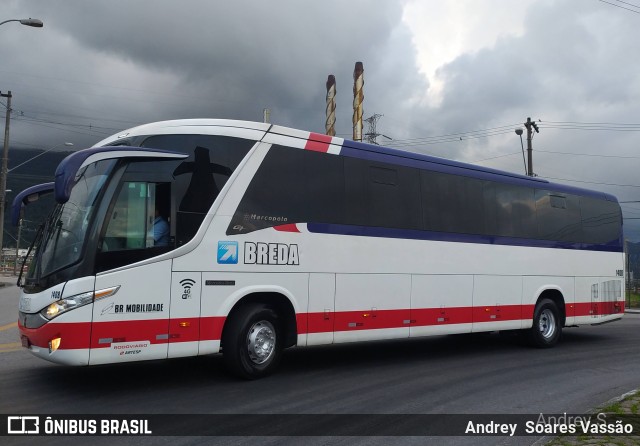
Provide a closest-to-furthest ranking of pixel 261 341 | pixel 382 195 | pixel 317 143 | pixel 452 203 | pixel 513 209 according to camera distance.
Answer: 1. pixel 261 341
2. pixel 317 143
3. pixel 382 195
4. pixel 452 203
5. pixel 513 209

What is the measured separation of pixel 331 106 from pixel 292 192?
2716cm

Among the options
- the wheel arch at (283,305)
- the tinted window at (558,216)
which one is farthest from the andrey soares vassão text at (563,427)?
the tinted window at (558,216)

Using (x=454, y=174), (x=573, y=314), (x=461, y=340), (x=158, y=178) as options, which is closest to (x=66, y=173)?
(x=158, y=178)

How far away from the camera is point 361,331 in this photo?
9250 millimetres

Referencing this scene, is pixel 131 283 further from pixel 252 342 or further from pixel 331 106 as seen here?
pixel 331 106

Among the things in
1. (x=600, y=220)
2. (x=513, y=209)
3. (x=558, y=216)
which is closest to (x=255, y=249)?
(x=513, y=209)

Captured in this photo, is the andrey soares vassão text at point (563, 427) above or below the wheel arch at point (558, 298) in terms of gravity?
below

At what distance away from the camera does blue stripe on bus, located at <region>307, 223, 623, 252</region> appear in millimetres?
9062

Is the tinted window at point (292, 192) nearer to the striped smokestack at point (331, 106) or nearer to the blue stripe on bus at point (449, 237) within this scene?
the blue stripe on bus at point (449, 237)

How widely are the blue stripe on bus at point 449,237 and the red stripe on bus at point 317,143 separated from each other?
1219mm

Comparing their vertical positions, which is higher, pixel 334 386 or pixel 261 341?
pixel 261 341

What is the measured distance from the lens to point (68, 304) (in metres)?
6.57

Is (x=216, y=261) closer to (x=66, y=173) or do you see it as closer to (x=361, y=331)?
(x=66, y=173)

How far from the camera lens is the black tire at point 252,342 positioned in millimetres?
7750
